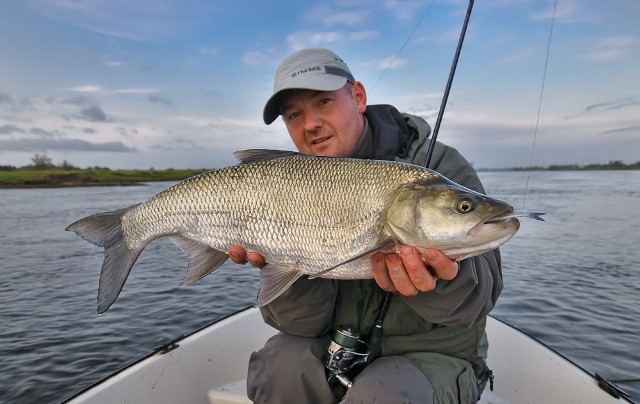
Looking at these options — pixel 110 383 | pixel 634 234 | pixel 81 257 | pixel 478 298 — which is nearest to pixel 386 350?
pixel 478 298

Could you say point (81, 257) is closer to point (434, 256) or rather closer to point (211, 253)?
point (211, 253)

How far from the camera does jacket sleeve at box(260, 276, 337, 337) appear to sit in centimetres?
286

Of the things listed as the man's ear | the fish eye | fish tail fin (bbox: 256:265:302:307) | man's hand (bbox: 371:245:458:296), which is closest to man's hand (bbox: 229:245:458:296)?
man's hand (bbox: 371:245:458:296)

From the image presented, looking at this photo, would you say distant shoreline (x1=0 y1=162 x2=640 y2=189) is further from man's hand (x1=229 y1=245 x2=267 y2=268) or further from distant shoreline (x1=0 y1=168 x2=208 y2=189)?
man's hand (x1=229 y1=245 x2=267 y2=268)

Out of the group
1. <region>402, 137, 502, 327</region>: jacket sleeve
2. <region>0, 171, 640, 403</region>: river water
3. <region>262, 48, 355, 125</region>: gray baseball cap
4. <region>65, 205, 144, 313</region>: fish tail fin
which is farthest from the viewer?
<region>0, 171, 640, 403</region>: river water

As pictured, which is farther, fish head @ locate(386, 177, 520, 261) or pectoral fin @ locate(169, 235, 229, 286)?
pectoral fin @ locate(169, 235, 229, 286)

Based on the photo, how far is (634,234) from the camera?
1619 centimetres

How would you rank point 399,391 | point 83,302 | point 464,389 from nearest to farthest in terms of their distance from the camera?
point 399,391 < point 464,389 < point 83,302

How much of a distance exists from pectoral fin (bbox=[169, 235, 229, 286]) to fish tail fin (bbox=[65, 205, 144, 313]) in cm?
28

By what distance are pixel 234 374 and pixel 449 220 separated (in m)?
2.98

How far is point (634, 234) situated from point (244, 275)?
13.9m

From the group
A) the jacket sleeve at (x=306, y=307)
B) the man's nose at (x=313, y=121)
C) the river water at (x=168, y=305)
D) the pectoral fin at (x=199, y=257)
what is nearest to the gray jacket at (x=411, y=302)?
the jacket sleeve at (x=306, y=307)

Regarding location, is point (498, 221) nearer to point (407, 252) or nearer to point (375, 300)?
point (407, 252)

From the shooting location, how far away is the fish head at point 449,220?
214cm
